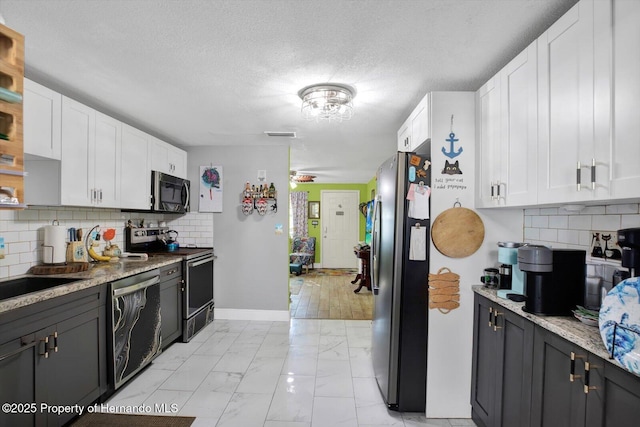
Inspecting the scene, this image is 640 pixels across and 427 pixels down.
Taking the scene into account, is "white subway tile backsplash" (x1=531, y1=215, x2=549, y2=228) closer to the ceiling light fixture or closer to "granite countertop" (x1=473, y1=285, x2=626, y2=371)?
"granite countertop" (x1=473, y1=285, x2=626, y2=371)

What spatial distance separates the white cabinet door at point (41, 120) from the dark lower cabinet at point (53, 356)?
38.5 inches

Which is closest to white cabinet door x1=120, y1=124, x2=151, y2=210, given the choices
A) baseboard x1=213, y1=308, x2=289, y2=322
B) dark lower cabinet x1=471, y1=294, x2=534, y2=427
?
baseboard x1=213, y1=308, x2=289, y2=322

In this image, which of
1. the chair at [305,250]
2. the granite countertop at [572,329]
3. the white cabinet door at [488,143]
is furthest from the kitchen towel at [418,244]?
the chair at [305,250]

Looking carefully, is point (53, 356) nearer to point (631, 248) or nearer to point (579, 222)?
point (631, 248)

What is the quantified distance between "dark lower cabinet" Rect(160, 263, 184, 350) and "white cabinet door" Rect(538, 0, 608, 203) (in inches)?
121

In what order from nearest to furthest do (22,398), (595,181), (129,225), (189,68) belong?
(595,181), (22,398), (189,68), (129,225)

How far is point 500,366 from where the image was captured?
1.74 meters

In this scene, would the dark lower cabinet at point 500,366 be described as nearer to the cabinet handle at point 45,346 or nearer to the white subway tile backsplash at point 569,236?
the white subway tile backsplash at point 569,236

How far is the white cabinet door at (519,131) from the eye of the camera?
1.53 meters

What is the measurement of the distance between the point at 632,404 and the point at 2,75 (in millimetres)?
2846

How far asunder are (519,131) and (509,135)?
0.08 meters

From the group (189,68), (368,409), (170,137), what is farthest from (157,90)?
(368,409)

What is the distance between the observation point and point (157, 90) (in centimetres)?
233

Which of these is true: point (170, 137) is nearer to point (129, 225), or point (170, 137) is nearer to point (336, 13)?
point (129, 225)
